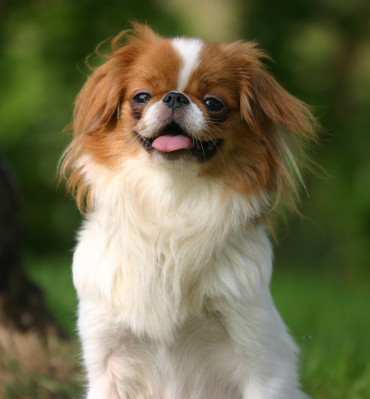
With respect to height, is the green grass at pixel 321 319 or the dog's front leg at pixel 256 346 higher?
the dog's front leg at pixel 256 346

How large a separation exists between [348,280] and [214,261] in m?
8.99

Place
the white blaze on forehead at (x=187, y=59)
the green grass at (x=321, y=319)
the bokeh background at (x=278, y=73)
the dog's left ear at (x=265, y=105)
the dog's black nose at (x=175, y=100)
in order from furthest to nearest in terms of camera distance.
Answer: the bokeh background at (x=278, y=73) < the green grass at (x=321, y=319) < the dog's left ear at (x=265, y=105) < the white blaze on forehead at (x=187, y=59) < the dog's black nose at (x=175, y=100)

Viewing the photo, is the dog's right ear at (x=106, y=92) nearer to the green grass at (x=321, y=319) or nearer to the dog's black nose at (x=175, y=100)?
the dog's black nose at (x=175, y=100)

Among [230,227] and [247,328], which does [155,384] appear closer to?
[247,328]

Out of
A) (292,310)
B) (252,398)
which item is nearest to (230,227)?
(252,398)

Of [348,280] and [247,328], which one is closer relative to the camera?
[247,328]

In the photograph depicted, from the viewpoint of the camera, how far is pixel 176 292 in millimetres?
4320

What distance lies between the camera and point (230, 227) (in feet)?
14.2

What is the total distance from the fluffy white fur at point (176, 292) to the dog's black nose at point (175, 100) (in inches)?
12.0

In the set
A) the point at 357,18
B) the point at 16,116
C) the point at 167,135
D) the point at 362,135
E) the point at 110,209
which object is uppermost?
the point at 167,135

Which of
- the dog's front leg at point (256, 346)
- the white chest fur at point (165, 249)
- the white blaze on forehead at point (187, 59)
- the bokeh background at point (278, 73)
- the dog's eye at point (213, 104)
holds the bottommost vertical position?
the bokeh background at point (278, 73)

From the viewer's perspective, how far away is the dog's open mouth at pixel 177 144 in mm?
4203

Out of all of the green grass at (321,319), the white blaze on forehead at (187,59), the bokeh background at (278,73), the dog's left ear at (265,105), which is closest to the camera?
the white blaze on forehead at (187,59)

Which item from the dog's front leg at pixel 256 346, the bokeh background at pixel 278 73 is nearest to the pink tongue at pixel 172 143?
the dog's front leg at pixel 256 346
